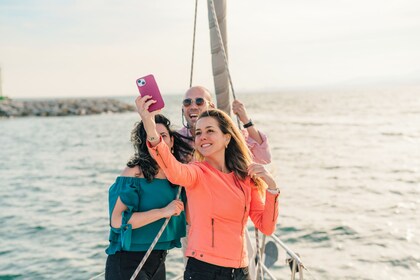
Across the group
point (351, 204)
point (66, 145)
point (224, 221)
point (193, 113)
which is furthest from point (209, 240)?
point (66, 145)

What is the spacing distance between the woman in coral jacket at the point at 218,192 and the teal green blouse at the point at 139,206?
25 centimetres

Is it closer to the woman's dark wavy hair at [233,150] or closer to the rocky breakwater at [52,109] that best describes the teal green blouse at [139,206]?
the woman's dark wavy hair at [233,150]

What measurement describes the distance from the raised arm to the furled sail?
13.5 inches

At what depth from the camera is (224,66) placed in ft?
14.1

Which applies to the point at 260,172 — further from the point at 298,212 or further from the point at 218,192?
the point at 298,212

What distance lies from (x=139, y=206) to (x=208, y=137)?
0.68 m

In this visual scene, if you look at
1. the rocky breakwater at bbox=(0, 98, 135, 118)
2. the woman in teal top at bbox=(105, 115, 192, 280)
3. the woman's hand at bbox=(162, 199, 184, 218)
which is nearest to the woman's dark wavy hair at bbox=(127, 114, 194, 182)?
the woman in teal top at bbox=(105, 115, 192, 280)

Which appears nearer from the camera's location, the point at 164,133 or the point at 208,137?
the point at 208,137

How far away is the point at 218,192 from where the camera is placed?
298 centimetres

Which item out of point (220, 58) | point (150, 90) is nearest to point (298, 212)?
point (220, 58)

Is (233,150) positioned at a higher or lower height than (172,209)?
higher

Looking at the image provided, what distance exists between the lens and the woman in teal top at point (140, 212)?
10.0ft

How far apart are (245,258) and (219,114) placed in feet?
3.27

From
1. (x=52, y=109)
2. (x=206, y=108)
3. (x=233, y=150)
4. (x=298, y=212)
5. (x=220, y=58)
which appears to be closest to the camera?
(x=233, y=150)
